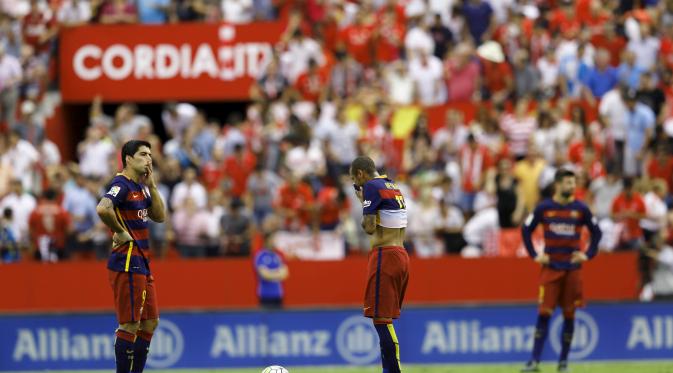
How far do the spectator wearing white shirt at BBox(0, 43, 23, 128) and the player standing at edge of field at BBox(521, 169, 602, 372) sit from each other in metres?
12.5

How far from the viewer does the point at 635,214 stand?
22.8 metres

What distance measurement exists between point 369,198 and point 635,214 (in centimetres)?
992

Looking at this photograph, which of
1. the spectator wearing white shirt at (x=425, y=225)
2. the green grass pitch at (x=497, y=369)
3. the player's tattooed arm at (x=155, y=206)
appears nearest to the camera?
the player's tattooed arm at (x=155, y=206)

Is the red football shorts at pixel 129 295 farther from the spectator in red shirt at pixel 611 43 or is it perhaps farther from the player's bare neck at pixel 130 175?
the spectator in red shirt at pixel 611 43

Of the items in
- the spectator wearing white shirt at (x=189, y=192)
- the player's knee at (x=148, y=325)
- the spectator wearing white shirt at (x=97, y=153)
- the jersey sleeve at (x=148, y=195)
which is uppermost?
the spectator wearing white shirt at (x=97, y=153)

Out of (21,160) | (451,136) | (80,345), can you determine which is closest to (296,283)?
(451,136)

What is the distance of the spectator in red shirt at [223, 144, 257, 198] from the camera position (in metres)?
24.8

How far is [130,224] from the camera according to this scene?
1398 cm

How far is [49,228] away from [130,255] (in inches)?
389

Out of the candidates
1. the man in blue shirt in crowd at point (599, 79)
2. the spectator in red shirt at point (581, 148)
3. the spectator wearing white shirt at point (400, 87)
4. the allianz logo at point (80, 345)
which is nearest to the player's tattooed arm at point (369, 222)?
the allianz logo at point (80, 345)

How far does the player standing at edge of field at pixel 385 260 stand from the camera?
14086mm

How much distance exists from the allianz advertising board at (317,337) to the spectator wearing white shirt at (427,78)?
6.71 m

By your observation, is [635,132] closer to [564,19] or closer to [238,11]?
[564,19]

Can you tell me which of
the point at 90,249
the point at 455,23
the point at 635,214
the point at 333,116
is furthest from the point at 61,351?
the point at 455,23
